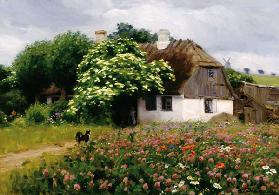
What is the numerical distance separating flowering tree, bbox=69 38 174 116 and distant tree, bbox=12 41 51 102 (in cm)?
598

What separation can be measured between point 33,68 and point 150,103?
1029 centimetres

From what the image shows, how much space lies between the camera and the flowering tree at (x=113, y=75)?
34031 millimetres

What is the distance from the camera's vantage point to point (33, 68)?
43.3m

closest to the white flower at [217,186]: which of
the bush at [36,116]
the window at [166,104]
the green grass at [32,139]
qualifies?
the green grass at [32,139]

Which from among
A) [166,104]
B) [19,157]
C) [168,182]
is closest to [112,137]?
[19,157]

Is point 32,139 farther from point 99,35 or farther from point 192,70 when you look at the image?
point 99,35

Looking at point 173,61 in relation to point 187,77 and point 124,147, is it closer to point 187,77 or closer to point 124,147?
point 187,77

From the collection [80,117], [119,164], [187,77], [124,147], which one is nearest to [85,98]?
[80,117]

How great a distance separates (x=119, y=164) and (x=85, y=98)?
22486 millimetres

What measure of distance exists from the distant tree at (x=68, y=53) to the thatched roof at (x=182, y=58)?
5.17 metres

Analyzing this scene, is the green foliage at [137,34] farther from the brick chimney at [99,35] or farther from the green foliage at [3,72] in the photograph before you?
the green foliage at [3,72]

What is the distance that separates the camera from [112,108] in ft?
120

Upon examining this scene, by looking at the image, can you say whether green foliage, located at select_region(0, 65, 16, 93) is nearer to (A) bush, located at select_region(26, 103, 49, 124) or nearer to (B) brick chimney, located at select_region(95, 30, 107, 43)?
(B) brick chimney, located at select_region(95, 30, 107, 43)

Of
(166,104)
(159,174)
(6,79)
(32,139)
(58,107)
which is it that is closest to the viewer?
(159,174)
